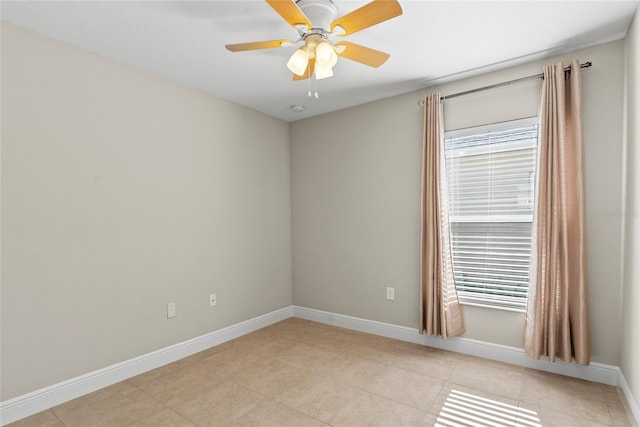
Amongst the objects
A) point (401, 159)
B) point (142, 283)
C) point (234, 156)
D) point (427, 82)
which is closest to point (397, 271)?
point (401, 159)

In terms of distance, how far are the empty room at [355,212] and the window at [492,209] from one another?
17mm

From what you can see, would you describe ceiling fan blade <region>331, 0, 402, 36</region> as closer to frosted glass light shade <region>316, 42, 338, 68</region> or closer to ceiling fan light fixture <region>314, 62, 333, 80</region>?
frosted glass light shade <region>316, 42, 338, 68</region>

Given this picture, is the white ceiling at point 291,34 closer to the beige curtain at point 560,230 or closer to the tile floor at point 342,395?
the beige curtain at point 560,230

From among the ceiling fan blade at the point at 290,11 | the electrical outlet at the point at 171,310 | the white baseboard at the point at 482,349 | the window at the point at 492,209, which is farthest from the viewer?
the electrical outlet at the point at 171,310

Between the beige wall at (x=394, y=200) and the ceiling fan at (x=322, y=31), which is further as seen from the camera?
the beige wall at (x=394, y=200)

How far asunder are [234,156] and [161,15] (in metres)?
1.63

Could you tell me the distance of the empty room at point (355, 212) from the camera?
207cm

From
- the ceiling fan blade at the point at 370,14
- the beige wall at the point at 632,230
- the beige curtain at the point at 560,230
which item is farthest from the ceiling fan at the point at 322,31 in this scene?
the beige wall at the point at 632,230

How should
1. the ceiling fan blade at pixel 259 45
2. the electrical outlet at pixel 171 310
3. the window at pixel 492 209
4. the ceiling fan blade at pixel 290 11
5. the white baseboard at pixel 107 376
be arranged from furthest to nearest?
1. the electrical outlet at pixel 171 310
2. the window at pixel 492 209
3. the white baseboard at pixel 107 376
4. the ceiling fan blade at pixel 259 45
5. the ceiling fan blade at pixel 290 11

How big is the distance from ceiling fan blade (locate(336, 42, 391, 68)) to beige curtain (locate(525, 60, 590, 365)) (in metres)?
1.41

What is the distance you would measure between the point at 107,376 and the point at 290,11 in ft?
9.02

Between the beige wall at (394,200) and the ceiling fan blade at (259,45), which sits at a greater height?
the ceiling fan blade at (259,45)

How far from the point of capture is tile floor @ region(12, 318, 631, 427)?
2057 millimetres

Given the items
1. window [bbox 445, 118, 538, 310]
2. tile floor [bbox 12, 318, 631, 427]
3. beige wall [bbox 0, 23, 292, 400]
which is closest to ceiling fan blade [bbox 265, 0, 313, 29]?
beige wall [bbox 0, 23, 292, 400]
